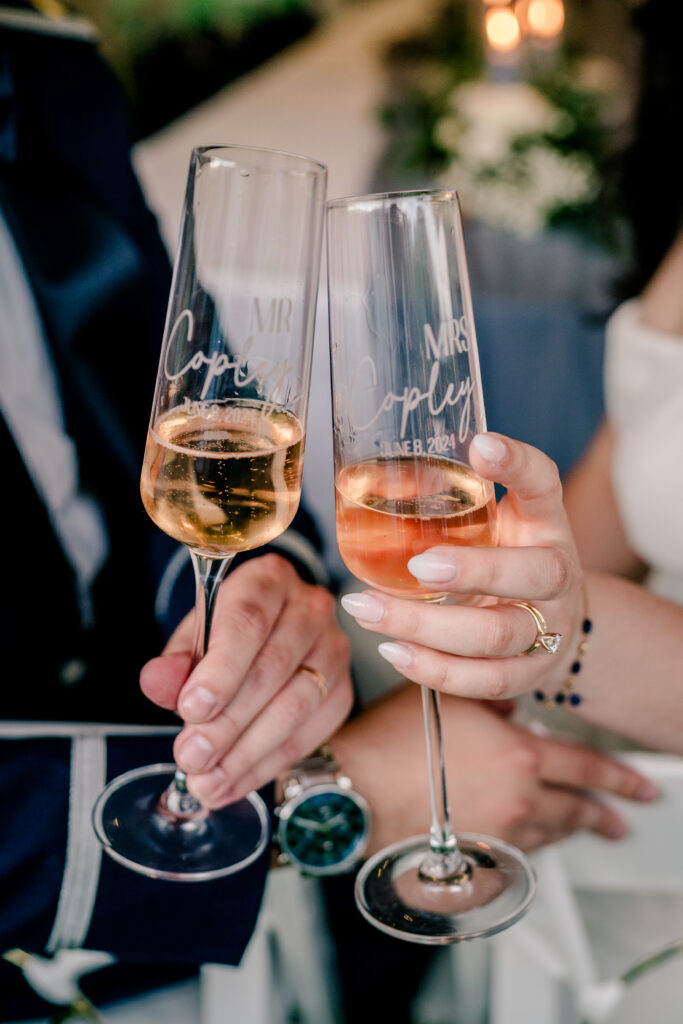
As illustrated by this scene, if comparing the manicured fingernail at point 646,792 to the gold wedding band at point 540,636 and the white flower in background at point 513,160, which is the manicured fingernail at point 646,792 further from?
the white flower in background at point 513,160

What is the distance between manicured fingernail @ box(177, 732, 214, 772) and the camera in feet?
2.26

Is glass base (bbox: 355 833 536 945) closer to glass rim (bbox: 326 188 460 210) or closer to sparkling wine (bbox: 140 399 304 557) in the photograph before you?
sparkling wine (bbox: 140 399 304 557)

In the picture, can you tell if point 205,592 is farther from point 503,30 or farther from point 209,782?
point 503,30

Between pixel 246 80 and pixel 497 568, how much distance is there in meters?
5.89

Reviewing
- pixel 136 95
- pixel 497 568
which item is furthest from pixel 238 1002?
pixel 136 95

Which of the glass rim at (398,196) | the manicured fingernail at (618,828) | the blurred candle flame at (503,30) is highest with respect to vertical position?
the blurred candle flame at (503,30)

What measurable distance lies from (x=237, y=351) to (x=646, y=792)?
67cm

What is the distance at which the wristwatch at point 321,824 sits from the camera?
840 millimetres

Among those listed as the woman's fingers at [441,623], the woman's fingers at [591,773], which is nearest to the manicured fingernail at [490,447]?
the woman's fingers at [441,623]

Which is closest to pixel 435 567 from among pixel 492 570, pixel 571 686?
pixel 492 570

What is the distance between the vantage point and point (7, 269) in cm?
121

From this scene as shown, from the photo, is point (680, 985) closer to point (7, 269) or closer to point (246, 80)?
point (7, 269)

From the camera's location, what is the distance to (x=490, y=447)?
0.57 meters

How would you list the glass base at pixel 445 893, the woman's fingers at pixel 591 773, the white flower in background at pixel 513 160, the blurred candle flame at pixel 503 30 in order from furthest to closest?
the blurred candle flame at pixel 503 30 < the white flower in background at pixel 513 160 < the woman's fingers at pixel 591 773 < the glass base at pixel 445 893
